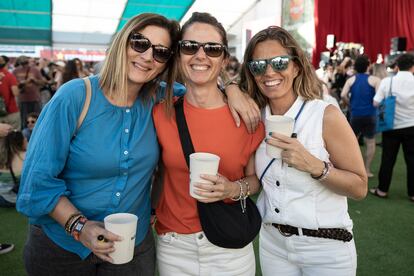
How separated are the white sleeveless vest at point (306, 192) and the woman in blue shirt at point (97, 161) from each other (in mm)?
276

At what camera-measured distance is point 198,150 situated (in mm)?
1866

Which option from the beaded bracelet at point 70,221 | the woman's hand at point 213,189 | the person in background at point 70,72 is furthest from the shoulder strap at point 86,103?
the person in background at point 70,72

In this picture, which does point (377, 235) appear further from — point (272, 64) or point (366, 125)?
point (272, 64)

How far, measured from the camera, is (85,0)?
51.2 ft

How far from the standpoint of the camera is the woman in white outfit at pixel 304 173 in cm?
179

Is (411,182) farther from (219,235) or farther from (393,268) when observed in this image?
(219,235)

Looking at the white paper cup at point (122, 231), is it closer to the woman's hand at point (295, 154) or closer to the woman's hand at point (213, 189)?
the woman's hand at point (213, 189)

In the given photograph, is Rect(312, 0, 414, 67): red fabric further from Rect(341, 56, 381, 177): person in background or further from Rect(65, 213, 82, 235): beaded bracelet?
Rect(65, 213, 82, 235): beaded bracelet

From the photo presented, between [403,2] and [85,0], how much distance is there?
13.7 meters

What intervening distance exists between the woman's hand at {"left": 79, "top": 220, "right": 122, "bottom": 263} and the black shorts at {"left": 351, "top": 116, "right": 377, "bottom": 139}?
247 inches

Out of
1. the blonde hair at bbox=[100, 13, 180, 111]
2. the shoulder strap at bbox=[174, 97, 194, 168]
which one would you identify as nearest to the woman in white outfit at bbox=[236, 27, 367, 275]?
the shoulder strap at bbox=[174, 97, 194, 168]

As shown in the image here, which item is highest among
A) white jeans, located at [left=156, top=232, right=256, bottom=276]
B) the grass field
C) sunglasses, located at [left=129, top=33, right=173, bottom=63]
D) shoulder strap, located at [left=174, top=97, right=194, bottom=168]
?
sunglasses, located at [left=129, top=33, right=173, bottom=63]

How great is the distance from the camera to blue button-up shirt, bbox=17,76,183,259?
5.24 feet

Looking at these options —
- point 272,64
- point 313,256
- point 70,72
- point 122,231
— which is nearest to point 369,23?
point 70,72
